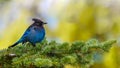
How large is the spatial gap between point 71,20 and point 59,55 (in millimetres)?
2249

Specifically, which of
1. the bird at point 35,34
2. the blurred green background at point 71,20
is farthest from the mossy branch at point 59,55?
the blurred green background at point 71,20

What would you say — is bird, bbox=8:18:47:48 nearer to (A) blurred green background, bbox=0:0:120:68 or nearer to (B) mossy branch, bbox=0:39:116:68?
(B) mossy branch, bbox=0:39:116:68

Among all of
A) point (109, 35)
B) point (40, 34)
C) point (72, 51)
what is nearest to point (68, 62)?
point (72, 51)

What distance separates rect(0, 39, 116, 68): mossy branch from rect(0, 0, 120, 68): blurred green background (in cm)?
201

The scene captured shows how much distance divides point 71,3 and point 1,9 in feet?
2.26

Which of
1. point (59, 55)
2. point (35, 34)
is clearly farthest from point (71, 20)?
point (59, 55)

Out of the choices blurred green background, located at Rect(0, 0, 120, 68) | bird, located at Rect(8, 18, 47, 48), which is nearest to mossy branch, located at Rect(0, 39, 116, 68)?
bird, located at Rect(8, 18, 47, 48)

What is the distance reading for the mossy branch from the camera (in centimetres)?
151

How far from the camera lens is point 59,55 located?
1568 mm

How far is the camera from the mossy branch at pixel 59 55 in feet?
4.95

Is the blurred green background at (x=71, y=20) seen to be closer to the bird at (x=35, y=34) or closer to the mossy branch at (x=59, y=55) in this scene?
the bird at (x=35, y=34)

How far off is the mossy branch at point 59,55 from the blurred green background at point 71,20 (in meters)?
2.01

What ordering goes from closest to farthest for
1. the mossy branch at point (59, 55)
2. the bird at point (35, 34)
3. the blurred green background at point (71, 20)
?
1. the mossy branch at point (59, 55)
2. the bird at point (35, 34)
3. the blurred green background at point (71, 20)

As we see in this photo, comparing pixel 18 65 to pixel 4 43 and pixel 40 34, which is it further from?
pixel 4 43
